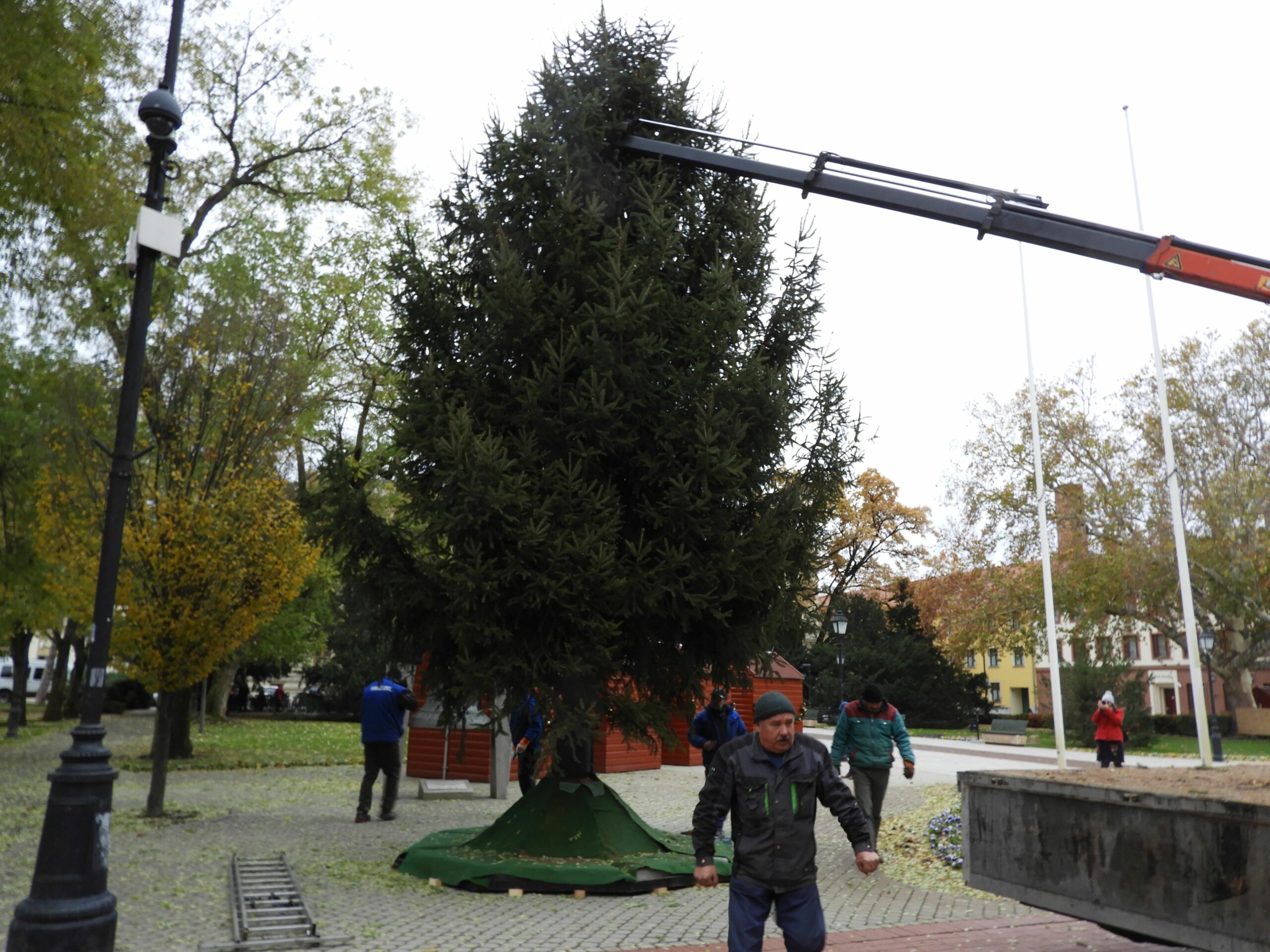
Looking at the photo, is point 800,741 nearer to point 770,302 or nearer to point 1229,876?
point 1229,876

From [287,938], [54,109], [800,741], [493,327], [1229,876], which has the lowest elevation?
[287,938]

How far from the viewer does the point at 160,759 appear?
1372 centimetres

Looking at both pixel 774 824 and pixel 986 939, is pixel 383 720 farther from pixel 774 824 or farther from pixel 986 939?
pixel 774 824

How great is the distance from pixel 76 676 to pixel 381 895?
117 feet

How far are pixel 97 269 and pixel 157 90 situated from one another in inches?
409

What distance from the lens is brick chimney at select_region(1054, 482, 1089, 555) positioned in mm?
36625

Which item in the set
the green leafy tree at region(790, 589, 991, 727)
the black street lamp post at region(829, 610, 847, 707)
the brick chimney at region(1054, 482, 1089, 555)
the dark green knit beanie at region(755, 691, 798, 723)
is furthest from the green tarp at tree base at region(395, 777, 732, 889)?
the green leafy tree at region(790, 589, 991, 727)

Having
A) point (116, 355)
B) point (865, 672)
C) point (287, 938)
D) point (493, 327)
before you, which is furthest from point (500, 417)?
point (865, 672)

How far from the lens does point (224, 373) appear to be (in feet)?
53.1

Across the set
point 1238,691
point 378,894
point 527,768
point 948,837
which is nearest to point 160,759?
point 527,768

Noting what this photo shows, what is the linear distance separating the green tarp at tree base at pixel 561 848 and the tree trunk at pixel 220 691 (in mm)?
29912

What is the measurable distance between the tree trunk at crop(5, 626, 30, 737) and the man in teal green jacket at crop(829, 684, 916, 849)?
2694 cm

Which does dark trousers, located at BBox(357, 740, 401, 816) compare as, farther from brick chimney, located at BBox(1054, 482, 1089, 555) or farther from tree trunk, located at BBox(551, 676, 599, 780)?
brick chimney, located at BBox(1054, 482, 1089, 555)

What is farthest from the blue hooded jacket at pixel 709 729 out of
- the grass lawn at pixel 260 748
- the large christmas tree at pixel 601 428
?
the grass lawn at pixel 260 748
